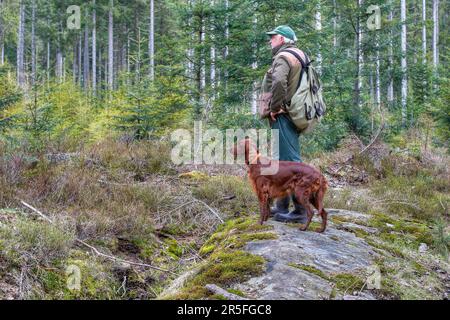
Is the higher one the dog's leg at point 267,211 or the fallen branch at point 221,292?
the dog's leg at point 267,211

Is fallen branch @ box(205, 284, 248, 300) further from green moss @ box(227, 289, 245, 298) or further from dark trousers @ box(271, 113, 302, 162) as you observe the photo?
dark trousers @ box(271, 113, 302, 162)

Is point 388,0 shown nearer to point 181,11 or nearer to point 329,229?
point 181,11

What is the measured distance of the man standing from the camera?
4715 millimetres

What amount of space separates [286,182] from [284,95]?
944 millimetres

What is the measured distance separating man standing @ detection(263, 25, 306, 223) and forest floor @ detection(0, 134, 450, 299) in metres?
0.36

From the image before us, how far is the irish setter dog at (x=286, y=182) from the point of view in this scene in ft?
14.9

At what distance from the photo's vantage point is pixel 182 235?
6.19 meters

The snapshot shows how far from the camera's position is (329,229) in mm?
4941

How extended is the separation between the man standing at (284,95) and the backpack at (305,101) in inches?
1.8

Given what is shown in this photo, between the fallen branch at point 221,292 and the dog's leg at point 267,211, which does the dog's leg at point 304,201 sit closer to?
the dog's leg at point 267,211

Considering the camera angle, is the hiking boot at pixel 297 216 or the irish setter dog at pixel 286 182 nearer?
the irish setter dog at pixel 286 182

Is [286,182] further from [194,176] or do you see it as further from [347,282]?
[194,176]

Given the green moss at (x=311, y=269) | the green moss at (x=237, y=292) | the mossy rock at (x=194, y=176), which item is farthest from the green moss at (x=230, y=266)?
the mossy rock at (x=194, y=176)
